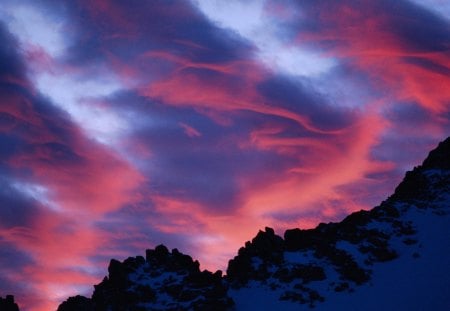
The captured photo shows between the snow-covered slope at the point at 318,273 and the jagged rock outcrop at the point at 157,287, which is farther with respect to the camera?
the snow-covered slope at the point at 318,273

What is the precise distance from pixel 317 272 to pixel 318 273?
0.25m

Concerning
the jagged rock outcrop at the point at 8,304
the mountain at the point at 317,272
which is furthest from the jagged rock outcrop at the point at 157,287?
the jagged rock outcrop at the point at 8,304

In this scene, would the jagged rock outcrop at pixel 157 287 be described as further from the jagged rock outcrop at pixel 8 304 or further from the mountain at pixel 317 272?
the jagged rock outcrop at pixel 8 304

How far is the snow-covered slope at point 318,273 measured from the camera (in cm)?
6669

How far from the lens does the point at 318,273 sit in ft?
247

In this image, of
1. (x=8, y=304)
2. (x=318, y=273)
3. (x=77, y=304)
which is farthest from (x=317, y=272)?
(x=8, y=304)

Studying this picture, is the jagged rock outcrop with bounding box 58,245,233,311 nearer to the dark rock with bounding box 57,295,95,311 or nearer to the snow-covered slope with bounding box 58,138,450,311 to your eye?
the dark rock with bounding box 57,295,95,311

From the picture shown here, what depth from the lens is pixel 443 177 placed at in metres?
102

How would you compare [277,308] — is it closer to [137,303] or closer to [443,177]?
[137,303]

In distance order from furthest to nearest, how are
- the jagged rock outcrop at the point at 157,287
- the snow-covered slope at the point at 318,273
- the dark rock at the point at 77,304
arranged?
the dark rock at the point at 77,304 < the snow-covered slope at the point at 318,273 < the jagged rock outcrop at the point at 157,287

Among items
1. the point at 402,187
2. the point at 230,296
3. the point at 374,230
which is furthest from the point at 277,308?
the point at 402,187

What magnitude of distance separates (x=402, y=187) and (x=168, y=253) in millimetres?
56194

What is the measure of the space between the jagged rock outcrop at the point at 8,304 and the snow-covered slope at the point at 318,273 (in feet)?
22.0

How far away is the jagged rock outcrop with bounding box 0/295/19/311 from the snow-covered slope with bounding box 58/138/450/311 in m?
6.72
